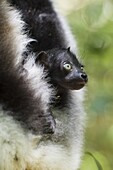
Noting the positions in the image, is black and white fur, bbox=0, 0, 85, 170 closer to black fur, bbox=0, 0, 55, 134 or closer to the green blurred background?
black fur, bbox=0, 0, 55, 134

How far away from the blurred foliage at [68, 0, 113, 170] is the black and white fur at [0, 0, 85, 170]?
0.95 feet

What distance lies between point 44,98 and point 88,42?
4.00ft

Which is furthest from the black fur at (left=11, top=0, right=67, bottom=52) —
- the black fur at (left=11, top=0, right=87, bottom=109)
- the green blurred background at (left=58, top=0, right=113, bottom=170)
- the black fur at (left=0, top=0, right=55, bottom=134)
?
the black fur at (left=0, top=0, right=55, bottom=134)

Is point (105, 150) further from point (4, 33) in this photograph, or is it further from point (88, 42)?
point (4, 33)

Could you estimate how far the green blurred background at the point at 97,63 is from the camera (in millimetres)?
2896

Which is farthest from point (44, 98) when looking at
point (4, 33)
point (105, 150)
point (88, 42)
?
point (105, 150)

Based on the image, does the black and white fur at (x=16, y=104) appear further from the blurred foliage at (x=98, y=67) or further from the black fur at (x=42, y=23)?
the blurred foliage at (x=98, y=67)

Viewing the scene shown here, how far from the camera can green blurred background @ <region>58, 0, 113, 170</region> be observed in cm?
290

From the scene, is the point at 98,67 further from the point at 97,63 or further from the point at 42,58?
the point at 42,58

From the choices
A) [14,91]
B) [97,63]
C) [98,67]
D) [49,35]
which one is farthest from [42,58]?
[98,67]

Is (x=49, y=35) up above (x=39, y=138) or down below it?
above

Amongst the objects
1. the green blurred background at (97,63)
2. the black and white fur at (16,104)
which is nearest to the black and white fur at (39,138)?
the black and white fur at (16,104)

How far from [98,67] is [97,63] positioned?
0.12 m

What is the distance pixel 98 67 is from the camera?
11.6ft
